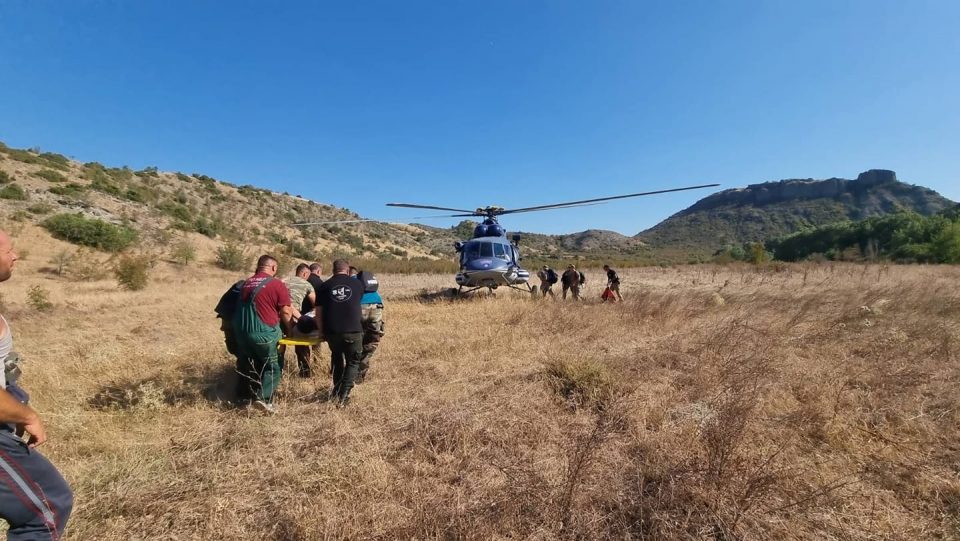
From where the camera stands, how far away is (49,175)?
22.7 m

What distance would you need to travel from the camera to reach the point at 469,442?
3.12 meters

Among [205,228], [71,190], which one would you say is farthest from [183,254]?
[71,190]

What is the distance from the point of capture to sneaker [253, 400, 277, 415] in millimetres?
3896

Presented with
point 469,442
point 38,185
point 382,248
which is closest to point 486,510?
point 469,442

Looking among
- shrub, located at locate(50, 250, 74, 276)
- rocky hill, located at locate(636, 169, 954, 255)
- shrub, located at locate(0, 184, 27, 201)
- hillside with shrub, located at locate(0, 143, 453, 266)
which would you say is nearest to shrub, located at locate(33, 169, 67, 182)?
hillside with shrub, located at locate(0, 143, 453, 266)

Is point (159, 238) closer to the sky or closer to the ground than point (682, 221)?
closer to the ground

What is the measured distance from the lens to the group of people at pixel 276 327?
12.9ft

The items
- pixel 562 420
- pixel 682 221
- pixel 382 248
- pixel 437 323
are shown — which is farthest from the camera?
pixel 682 221

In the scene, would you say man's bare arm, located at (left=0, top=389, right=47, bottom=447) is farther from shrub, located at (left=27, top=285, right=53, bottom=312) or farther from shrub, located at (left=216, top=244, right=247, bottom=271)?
shrub, located at (left=216, top=244, right=247, bottom=271)

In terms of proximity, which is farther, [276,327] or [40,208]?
[40,208]

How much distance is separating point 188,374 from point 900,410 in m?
7.94

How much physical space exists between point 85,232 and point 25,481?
71.9 feet

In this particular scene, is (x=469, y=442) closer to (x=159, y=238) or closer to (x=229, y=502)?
(x=229, y=502)

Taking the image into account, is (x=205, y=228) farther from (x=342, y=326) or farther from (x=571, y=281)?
(x=342, y=326)
